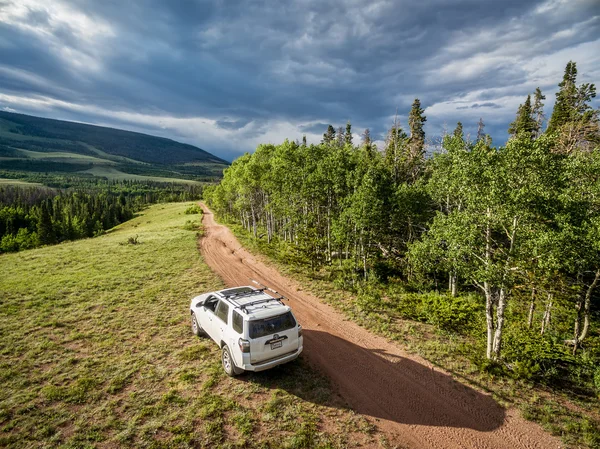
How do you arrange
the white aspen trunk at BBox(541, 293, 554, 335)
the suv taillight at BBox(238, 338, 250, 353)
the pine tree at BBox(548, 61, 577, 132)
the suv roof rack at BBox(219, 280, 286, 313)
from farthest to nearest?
the pine tree at BBox(548, 61, 577, 132) → the white aspen trunk at BBox(541, 293, 554, 335) → the suv roof rack at BBox(219, 280, 286, 313) → the suv taillight at BBox(238, 338, 250, 353)

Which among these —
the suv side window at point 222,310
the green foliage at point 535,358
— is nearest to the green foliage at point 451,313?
the green foliage at point 535,358

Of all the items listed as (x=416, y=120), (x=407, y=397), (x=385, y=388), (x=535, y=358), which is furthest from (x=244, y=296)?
(x=416, y=120)

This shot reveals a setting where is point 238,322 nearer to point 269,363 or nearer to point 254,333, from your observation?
point 254,333

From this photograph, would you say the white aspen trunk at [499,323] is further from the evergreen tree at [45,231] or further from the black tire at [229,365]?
the evergreen tree at [45,231]

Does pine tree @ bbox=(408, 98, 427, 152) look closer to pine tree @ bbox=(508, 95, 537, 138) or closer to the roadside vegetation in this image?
pine tree @ bbox=(508, 95, 537, 138)

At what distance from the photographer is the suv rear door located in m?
9.80

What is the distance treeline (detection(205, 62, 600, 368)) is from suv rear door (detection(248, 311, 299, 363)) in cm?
791

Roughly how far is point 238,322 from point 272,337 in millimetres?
1375

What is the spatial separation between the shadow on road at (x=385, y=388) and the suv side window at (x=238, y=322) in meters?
2.15

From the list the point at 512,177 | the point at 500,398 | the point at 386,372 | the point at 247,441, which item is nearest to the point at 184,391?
the point at 247,441

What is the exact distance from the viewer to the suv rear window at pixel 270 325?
9.85m

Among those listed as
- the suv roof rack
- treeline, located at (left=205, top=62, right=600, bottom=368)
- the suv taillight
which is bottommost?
the suv taillight

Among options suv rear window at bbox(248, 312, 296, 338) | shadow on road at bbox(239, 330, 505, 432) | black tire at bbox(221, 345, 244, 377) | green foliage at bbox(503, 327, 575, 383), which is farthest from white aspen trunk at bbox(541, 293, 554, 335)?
black tire at bbox(221, 345, 244, 377)

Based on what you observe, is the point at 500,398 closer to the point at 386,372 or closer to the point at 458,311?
the point at 386,372
